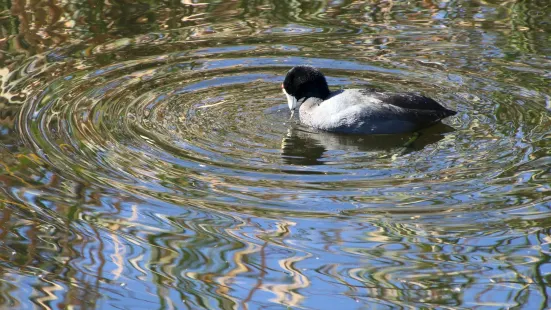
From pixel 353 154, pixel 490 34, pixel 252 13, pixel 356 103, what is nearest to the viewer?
pixel 353 154

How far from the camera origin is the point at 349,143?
20.5 ft

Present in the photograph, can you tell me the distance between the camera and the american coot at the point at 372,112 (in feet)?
20.8

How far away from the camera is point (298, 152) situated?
605cm

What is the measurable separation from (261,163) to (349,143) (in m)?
0.86

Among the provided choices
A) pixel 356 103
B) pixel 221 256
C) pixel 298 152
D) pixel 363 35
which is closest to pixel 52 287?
pixel 221 256

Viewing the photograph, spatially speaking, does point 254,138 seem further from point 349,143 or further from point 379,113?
point 379,113

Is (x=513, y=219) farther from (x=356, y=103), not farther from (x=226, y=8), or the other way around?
(x=226, y=8)

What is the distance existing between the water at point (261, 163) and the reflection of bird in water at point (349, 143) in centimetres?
2

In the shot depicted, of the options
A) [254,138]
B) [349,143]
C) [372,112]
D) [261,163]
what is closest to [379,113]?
[372,112]

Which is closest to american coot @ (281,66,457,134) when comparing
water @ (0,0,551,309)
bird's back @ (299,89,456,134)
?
bird's back @ (299,89,456,134)

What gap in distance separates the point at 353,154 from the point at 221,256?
1691mm

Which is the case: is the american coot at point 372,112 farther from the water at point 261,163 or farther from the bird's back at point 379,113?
the water at point 261,163

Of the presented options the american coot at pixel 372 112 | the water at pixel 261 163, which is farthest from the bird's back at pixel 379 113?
the water at pixel 261 163

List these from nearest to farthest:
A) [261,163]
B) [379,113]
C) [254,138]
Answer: [261,163] → [254,138] → [379,113]
